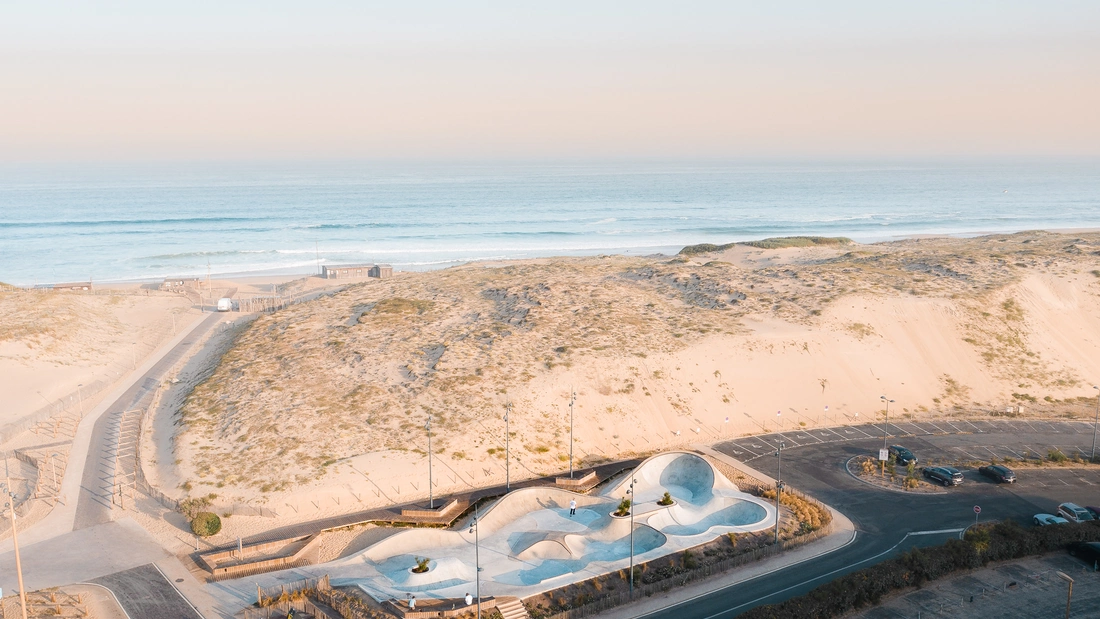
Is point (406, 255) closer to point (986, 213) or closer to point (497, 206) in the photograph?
point (497, 206)

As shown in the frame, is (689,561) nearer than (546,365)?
Yes

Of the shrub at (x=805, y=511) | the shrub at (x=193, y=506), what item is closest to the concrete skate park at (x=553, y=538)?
the shrub at (x=805, y=511)

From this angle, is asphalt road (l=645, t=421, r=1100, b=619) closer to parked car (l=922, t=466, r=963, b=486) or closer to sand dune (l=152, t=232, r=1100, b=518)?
parked car (l=922, t=466, r=963, b=486)

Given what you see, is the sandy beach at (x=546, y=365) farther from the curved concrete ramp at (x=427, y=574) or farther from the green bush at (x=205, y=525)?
the curved concrete ramp at (x=427, y=574)

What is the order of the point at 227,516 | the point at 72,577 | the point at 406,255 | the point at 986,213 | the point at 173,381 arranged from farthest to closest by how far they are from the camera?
1. the point at 986,213
2. the point at 406,255
3. the point at 173,381
4. the point at 227,516
5. the point at 72,577

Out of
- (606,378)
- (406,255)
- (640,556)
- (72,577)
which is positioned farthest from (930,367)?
(406,255)

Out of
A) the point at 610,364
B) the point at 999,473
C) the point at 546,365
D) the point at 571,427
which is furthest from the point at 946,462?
the point at 546,365

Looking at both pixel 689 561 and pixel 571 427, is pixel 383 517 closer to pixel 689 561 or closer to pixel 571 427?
pixel 571 427
